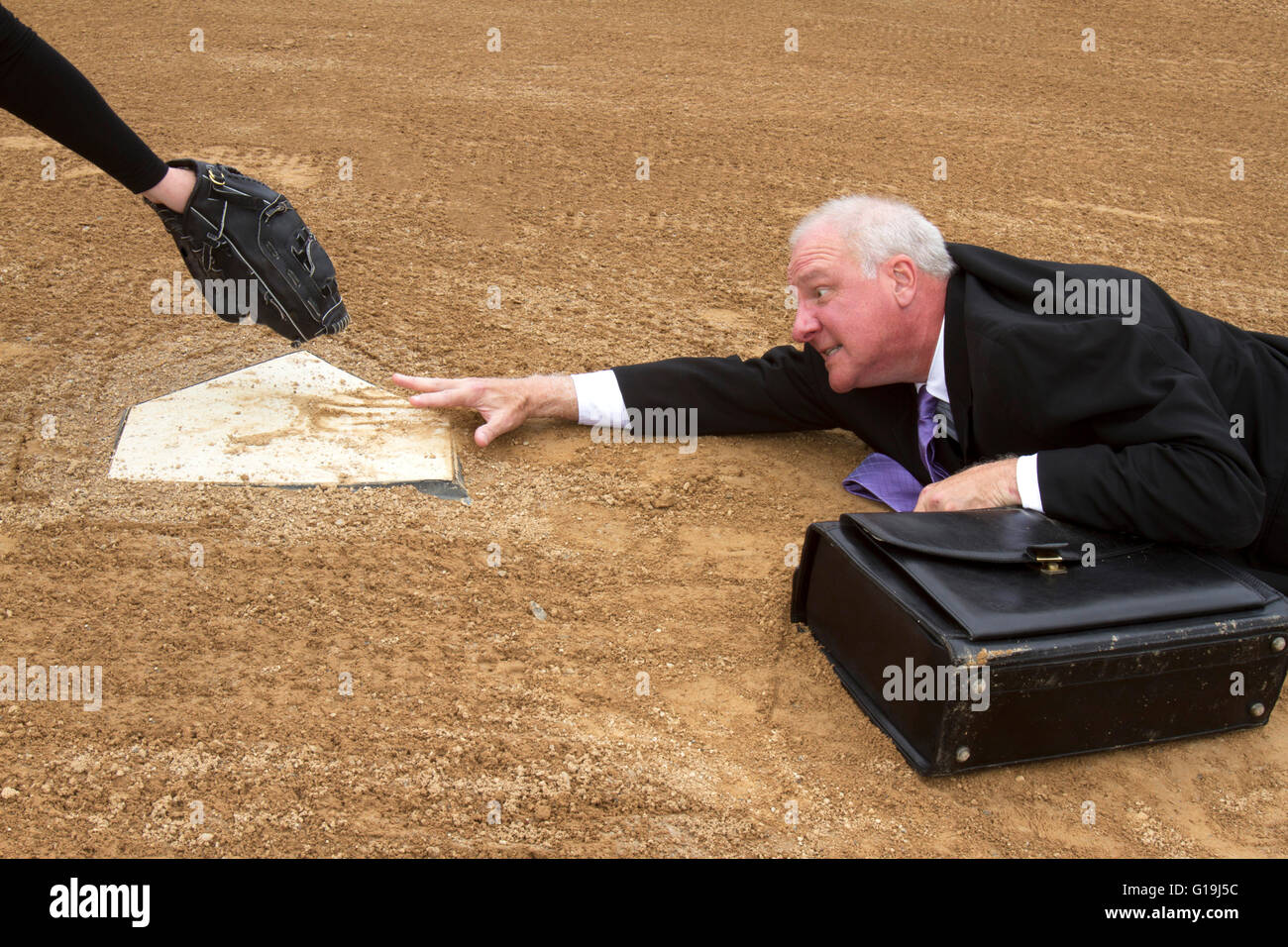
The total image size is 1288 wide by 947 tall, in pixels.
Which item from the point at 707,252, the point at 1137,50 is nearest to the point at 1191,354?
the point at 707,252

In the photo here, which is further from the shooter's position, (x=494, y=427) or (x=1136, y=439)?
(x=494, y=427)

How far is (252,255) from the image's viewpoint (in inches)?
122

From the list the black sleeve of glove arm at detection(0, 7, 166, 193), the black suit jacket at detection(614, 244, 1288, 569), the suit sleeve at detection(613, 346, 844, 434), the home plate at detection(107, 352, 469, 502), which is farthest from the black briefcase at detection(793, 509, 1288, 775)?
the black sleeve of glove arm at detection(0, 7, 166, 193)

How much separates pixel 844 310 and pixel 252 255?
1661 mm

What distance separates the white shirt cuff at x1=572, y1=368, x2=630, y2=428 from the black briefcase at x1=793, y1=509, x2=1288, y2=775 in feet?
3.34

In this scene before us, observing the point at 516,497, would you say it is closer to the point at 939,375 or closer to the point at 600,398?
the point at 600,398

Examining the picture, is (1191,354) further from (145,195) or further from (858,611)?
(145,195)

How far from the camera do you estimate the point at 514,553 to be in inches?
111

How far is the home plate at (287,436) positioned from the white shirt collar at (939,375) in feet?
4.23

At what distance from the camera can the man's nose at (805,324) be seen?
2.87 metres

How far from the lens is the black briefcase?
6.91ft

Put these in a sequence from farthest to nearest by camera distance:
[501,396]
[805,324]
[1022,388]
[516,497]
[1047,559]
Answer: [501,396] < [516,497] < [805,324] < [1022,388] < [1047,559]

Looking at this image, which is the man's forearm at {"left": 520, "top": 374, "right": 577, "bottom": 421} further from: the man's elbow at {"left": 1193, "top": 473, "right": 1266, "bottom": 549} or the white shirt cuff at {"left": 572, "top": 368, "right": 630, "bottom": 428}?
the man's elbow at {"left": 1193, "top": 473, "right": 1266, "bottom": 549}

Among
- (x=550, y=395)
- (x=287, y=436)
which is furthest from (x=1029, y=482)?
(x=287, y=436)
